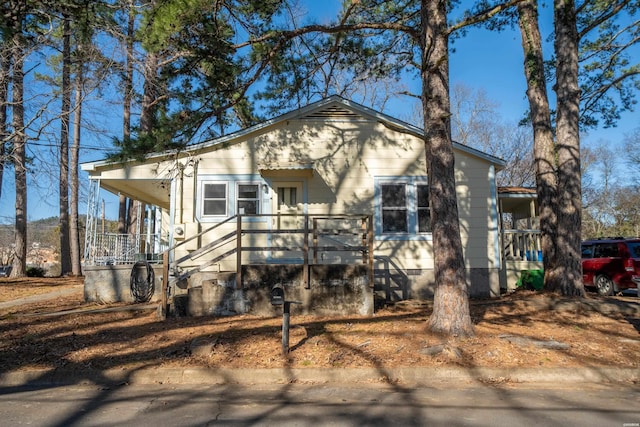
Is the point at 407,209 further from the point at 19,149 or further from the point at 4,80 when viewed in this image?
the point at 19,149

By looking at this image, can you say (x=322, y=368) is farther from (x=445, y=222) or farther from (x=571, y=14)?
(x=571, y=14)

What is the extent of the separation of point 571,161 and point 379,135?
440cm

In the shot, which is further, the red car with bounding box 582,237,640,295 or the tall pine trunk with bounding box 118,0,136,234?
the red car with bounding box 582,237,640,295

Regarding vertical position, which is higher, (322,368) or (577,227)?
(577,227)

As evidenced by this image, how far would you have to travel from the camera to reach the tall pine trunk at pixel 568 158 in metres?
9.05

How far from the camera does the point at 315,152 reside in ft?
37.0

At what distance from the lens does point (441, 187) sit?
714cm

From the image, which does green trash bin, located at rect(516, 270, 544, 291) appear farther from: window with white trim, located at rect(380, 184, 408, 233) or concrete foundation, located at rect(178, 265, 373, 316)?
concrete foundation, located at rect(178, 265, 373, 316)

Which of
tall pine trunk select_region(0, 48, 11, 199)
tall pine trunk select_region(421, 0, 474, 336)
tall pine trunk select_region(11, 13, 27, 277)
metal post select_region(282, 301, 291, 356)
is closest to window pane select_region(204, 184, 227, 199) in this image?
tall pine trunk select_region(11, 13, 27, 277)

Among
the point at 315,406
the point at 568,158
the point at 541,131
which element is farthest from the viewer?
the point at 541,131

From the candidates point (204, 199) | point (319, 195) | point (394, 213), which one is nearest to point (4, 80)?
point (204, 199)

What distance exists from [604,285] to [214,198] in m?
11.7

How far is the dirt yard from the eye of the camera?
6195 mm

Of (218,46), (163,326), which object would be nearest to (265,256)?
(163,326)
